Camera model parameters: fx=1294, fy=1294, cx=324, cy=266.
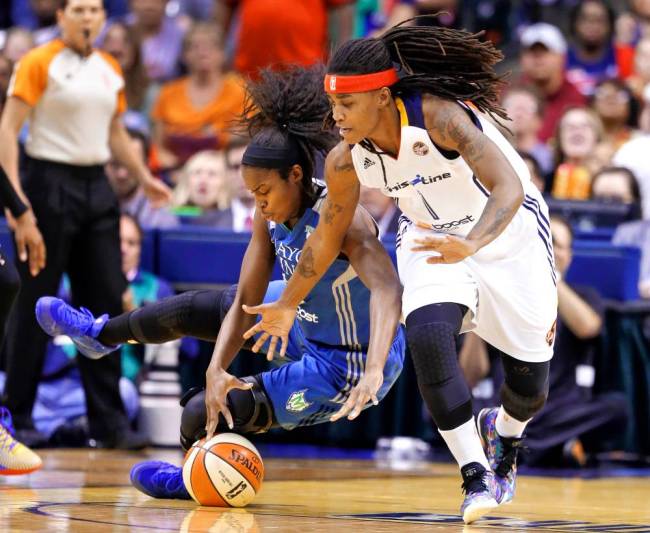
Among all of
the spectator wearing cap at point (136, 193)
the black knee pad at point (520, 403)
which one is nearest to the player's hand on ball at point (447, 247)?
the black knee pad at point (520, 403)

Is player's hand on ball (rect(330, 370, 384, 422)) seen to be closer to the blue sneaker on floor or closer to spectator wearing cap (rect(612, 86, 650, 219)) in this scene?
the blue sneaker on floor

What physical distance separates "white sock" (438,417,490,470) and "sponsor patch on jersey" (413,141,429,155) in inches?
37.9

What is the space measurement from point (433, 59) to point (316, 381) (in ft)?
4.28

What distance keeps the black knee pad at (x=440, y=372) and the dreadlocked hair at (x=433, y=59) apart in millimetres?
872

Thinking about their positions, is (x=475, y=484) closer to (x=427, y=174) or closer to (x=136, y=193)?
(x=427, y=174)

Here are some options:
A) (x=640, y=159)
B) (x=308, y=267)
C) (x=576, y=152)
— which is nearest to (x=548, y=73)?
(x=576, y=152)

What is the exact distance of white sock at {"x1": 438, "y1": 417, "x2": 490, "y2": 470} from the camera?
457 centimetres

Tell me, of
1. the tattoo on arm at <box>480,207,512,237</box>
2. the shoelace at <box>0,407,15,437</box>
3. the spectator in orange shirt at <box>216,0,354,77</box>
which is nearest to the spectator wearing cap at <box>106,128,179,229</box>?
the spectator in orange shirt at <box>216,0,354,77</box>

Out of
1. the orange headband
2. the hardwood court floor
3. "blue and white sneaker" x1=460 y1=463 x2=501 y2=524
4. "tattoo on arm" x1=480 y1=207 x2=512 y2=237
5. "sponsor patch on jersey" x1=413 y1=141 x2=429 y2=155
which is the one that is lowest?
the hardwood court floor

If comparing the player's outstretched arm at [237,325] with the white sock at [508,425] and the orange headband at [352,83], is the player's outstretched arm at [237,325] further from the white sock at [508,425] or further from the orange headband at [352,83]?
the white sock at [508,425]

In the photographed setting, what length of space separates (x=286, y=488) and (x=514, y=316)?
4.95ft

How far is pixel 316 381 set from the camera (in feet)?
16.4

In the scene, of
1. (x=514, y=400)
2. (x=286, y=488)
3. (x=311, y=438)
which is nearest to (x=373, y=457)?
(x=311, y=438)

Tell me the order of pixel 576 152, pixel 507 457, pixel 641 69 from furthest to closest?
pixel 641 69 < pixel 576 152 < pixel 507 457
